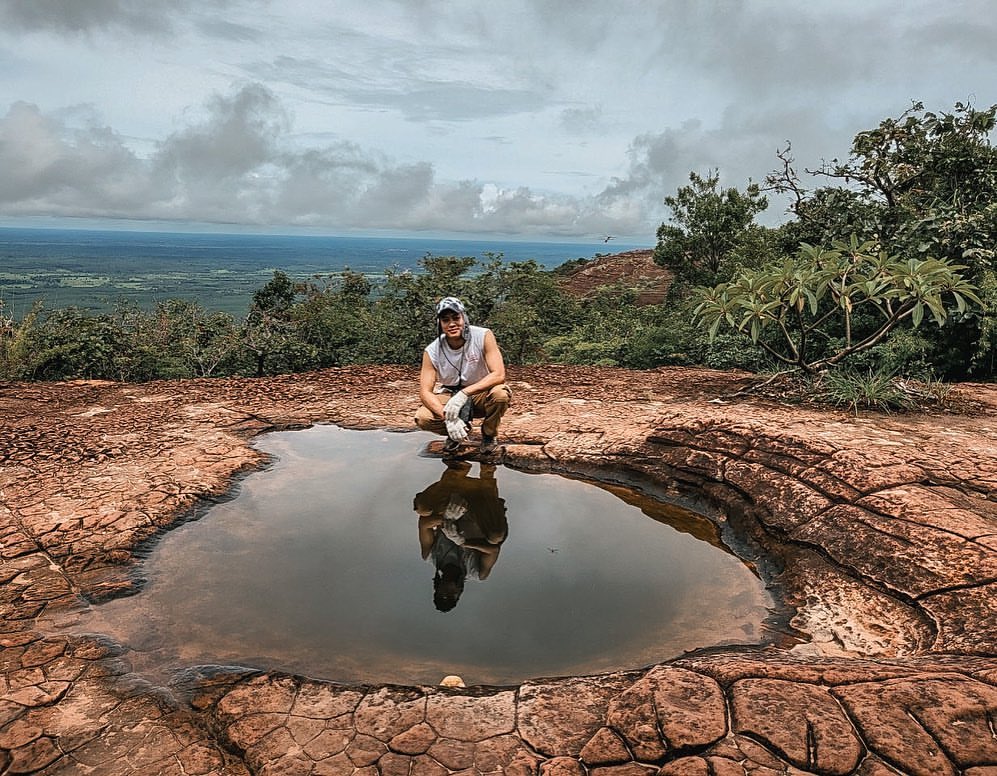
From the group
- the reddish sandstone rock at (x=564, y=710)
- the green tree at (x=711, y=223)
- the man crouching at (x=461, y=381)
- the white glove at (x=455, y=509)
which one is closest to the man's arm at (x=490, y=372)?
the man crouching at (x=461, y=381)

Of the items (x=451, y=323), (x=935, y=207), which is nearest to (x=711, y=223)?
(x=935, y=207)

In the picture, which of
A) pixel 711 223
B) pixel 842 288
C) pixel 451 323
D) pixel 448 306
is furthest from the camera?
pixel 711 223

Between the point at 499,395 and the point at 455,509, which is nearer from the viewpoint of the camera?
the point at 455,509

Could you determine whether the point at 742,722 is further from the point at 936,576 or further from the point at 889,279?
the point at 889,279

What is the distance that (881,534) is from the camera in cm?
297

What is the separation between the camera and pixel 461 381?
449cm

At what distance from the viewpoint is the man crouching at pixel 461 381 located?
4238mm

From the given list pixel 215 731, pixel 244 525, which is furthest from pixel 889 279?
pixel 215 731

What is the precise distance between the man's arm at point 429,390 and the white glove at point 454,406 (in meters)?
0.08

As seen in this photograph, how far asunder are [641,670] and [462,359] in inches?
100

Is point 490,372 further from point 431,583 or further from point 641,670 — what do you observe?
point 641,670

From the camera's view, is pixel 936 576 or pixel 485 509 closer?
pixel 936 576

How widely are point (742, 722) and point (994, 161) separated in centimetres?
747

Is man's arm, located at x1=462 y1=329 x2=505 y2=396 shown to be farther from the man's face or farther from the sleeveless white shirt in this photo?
the man's face
